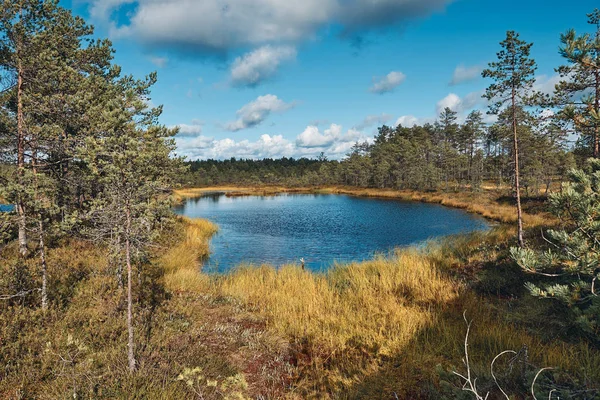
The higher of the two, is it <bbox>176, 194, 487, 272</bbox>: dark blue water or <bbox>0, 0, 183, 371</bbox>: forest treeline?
<bbox>0, 0, 183, 371</bbox>: forest treeline

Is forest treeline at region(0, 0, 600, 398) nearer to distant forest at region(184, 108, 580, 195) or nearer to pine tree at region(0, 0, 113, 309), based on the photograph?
pine tree at region(0, 0, 113, 309)

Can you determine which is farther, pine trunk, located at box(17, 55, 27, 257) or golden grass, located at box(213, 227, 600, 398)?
pine trunk, located at box(17, 55, 27, 257)

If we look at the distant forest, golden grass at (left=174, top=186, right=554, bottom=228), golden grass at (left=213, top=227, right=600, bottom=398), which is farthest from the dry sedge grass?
the distant forest

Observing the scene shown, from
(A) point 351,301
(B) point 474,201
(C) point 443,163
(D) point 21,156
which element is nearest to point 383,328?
(A) point 351,301

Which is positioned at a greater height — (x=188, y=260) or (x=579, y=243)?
(x=579, y=243)

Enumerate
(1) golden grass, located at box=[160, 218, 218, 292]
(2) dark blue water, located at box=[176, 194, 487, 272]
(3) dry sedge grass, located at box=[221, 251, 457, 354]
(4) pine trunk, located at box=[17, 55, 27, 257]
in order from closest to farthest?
(3) dry sedge grass, located at box=[221, 251, 457, 354] → (4) pine trunk, located at box=[17, 55, 27, 257] → (1) golden grass, located at box=[160, 218, 218, 292] → (2) dark blue water, located at box=[176, 194, 487, 272]

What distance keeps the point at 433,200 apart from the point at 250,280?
47505mm

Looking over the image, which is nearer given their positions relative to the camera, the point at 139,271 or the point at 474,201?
the point at 139,271

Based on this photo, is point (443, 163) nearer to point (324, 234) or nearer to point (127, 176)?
point (324, 234)

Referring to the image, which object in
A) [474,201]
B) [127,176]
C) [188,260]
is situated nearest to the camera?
[127,176]

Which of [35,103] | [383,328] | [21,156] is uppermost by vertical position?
[35,103]

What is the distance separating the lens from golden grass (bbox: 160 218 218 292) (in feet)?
39.8

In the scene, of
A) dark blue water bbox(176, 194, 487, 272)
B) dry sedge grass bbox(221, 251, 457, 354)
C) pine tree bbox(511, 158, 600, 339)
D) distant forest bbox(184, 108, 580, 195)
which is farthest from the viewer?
distant forest bbox(184, 108, 580, 195)

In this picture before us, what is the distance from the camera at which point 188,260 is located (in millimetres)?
17281
